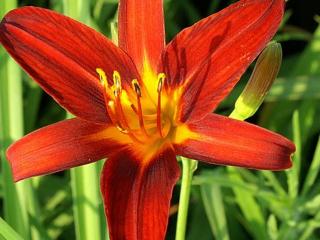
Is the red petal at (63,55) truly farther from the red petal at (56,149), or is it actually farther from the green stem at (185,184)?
the green stem at (185,184)

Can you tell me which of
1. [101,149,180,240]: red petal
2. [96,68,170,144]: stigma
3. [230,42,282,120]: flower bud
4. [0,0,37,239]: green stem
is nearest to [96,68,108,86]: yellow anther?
[96,68,170,144]: stigma

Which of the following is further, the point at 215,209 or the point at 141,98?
the point at 215,209

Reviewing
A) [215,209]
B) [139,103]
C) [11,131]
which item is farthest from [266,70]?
[11,131]

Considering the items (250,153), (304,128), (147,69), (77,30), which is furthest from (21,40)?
(304,128)

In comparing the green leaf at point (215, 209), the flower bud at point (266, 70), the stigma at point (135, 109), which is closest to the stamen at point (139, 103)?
the stigma at point (135, 109)

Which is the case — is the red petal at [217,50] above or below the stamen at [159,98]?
above

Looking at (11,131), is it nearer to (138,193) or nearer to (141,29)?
(141,29)
